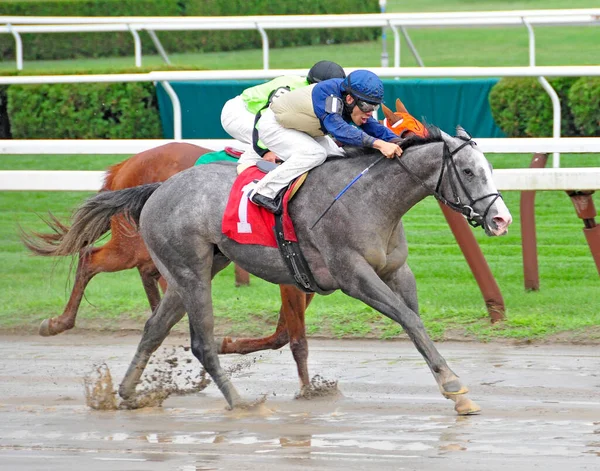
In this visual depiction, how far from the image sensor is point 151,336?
239 inches

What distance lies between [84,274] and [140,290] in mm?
1439

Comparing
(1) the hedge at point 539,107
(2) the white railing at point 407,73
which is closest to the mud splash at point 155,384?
(2) the white railing at point 407,73

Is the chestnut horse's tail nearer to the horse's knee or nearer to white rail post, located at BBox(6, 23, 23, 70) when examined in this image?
the horse's knee

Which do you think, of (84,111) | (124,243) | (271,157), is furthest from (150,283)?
(84,111)

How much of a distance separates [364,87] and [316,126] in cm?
38

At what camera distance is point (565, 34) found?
27.5 metres

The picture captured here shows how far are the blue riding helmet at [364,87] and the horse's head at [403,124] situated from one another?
0.93 feet

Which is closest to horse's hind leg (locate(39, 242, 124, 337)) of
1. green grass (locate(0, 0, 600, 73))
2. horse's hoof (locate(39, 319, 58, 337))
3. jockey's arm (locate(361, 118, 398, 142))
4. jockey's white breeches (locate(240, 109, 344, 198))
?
horse's hoof (locate(39, 319, 58, 337))

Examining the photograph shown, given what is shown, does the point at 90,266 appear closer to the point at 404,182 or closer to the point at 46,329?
the point at 46,329

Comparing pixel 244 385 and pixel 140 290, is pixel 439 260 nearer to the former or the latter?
pixel 140 290

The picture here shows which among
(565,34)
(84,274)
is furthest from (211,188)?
(565,34)

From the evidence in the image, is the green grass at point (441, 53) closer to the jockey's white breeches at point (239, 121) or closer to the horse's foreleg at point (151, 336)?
the jockey's white breeches at point (239, 121)

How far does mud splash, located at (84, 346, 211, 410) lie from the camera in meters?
5.87

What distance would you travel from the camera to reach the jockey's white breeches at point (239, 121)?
6.51 meters
